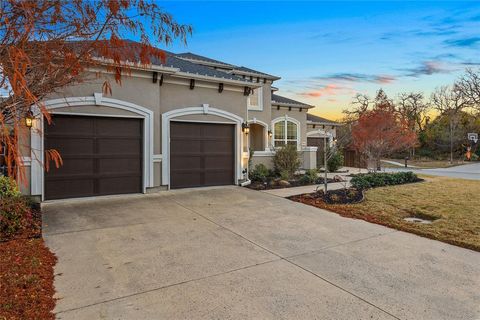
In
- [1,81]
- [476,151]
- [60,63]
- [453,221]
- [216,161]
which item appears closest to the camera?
[1,81]

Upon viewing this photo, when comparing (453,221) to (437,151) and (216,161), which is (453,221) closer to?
(216,161)

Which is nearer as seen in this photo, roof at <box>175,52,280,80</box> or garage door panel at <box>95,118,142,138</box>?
garage door panel at <box>95,118,142,138</box>

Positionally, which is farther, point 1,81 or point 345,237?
point 345,237

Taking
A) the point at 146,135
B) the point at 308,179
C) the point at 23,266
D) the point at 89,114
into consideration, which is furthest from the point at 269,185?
the point at 23,266

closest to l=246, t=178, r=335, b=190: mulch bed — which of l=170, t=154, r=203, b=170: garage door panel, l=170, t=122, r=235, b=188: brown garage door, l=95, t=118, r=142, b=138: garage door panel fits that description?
l=170, t=122, r=235, b=188: brown garage door

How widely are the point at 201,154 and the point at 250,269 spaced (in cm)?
666

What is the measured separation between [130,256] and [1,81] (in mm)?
2856

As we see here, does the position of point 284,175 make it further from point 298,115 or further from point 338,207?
point 298,115

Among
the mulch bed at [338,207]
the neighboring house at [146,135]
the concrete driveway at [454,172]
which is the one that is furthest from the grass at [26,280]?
the concrete driveway at [454,172]

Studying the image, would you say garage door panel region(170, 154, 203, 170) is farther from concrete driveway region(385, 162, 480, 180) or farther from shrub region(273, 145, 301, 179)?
concrete driveway region(385, 162, 480, 180)

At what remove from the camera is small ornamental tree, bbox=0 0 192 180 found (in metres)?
2.34

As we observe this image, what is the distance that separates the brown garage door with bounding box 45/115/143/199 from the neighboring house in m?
0.02

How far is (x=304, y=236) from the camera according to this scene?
17.6 feet

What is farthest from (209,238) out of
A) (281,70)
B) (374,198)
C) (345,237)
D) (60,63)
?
(281,70)
